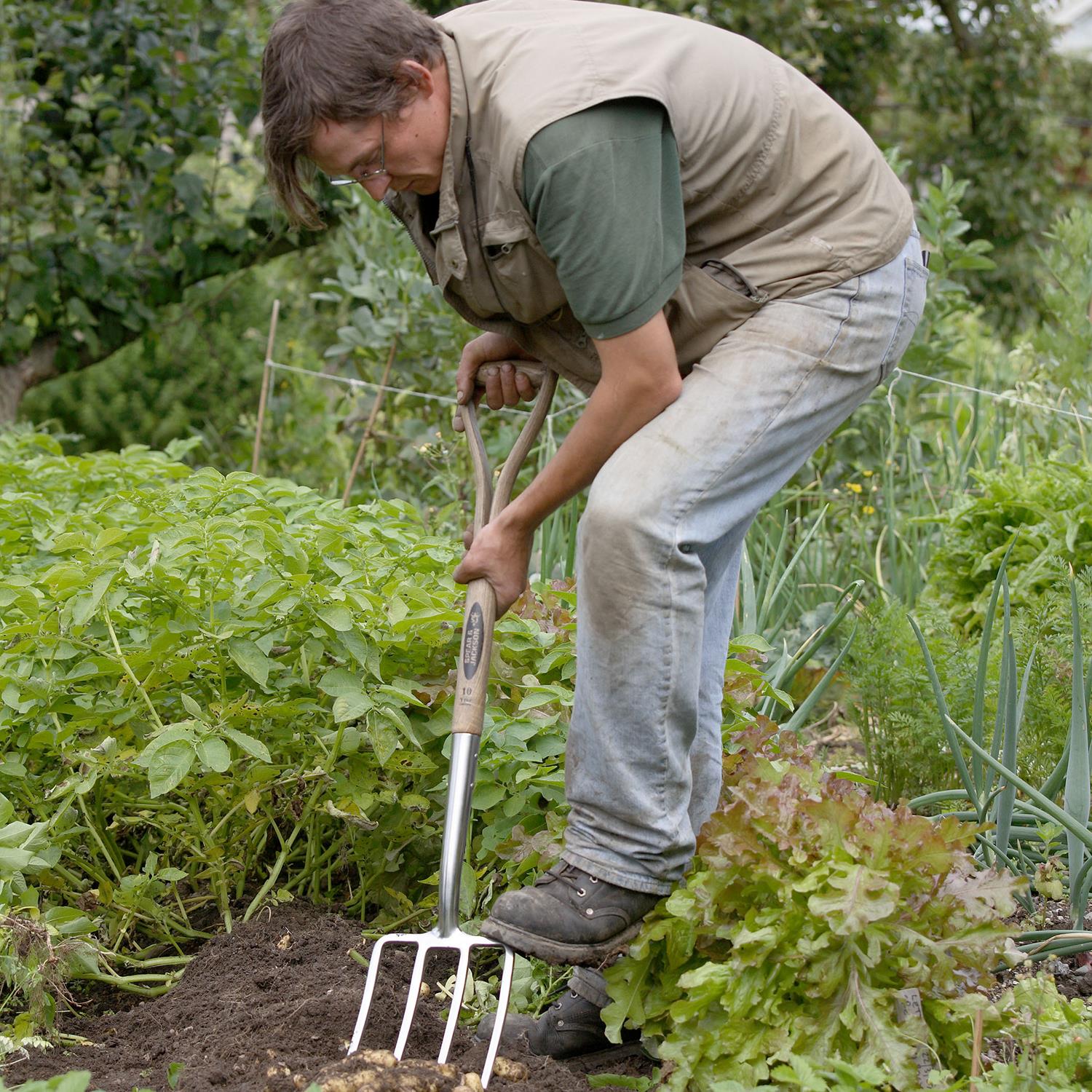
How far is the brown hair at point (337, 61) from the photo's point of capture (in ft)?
6.07

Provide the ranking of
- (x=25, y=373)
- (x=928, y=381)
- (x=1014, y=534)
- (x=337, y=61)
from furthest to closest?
(x=25, y=373) → (x=928, y=381) → (x=1014, y=534) → (x=337, y=61)

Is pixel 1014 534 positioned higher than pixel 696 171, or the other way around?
pixel 696 171

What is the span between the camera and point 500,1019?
1.93 meters

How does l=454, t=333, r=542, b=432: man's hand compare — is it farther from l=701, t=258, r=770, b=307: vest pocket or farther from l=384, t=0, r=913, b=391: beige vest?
l=701, t=258, r=770, b=307: vest pocket

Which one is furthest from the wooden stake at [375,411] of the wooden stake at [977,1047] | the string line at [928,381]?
the wooden stake at [977,1047]

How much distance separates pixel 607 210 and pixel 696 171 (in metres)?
0.26

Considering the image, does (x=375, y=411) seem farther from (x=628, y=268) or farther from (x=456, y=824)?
(x=628, y=268)

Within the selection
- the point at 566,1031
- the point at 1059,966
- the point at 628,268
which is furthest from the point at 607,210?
the point at 1059,966

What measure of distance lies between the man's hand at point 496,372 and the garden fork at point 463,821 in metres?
0.11

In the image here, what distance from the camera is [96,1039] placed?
214cm

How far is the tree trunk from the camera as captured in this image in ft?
19.7

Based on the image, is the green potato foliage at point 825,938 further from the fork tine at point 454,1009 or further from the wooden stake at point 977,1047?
the fork tine at point 454,1009

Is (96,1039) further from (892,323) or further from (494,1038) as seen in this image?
(892,323)

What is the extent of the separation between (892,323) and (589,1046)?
4.11ft
